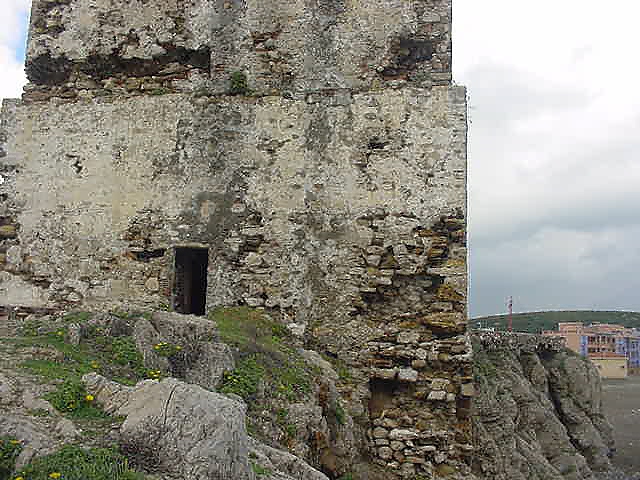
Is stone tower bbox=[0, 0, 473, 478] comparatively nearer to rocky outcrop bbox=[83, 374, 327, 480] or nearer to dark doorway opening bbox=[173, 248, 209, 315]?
dark doorway opening bbox=[173, 248, 209, 315]

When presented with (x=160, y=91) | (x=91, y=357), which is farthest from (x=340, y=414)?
(x=160, y=91)

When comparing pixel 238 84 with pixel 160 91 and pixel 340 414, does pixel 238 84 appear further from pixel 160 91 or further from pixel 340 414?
pixel 340 414

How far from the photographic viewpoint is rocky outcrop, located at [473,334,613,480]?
842 centimetres

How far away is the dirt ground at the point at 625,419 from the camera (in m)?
12.8

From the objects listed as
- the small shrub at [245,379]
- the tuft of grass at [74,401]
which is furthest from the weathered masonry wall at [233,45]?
the tuft of grass at [74,401]

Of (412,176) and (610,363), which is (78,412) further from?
(610,363)

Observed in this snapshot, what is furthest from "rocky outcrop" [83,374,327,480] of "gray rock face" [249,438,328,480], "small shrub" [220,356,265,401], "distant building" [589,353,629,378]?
"distant building" [589,353,629,378]

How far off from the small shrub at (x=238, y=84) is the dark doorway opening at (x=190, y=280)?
2.08 meters

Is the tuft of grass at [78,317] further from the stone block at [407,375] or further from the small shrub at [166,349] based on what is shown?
the stone block at [407,375]

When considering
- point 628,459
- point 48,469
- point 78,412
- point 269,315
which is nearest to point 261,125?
point 269,315

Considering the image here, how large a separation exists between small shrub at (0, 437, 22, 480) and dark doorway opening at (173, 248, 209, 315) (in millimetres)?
4740

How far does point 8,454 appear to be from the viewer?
2.81 meters

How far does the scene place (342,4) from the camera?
25.4 feet

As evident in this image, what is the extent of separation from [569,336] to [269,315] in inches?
1578
